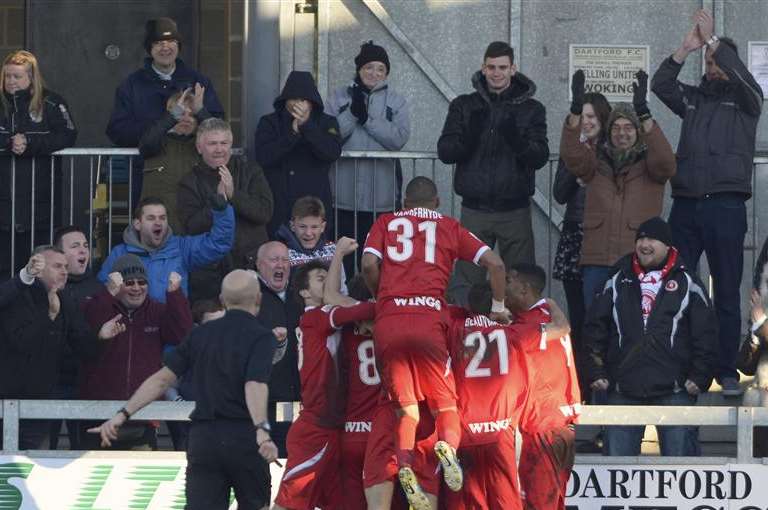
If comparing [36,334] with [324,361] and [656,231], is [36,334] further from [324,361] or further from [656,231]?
[656,231]

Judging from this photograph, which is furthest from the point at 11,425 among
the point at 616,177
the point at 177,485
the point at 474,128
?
the point at 616,177

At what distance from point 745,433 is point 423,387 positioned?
2.10m

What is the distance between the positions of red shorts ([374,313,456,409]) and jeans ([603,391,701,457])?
4.94ft

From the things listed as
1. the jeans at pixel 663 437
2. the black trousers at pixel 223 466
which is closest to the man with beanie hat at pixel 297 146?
the jeans at pixel 663 437

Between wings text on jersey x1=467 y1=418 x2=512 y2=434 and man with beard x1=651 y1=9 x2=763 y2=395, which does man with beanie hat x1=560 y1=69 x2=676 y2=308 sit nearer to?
man with beard x1=651 y1=9 x2=763 y2=395

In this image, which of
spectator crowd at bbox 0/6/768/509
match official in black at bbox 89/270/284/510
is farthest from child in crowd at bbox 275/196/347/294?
match official in black at bbox 89/270/284/510

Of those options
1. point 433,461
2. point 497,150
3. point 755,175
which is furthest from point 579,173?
point 433,461

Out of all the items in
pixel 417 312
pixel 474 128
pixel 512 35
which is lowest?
pixel 417 312

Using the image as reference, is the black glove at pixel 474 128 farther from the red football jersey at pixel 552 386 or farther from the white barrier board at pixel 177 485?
the white barrier board at pixel 177 485

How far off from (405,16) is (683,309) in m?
4.38

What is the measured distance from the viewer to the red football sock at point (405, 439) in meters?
11.4

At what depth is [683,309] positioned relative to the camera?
Answer: 12969 mm

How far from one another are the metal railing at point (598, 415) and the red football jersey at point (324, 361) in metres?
0.44

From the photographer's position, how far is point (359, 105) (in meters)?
14.5
